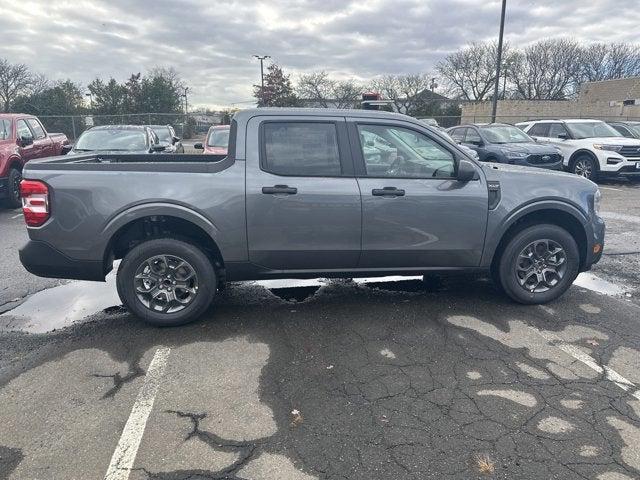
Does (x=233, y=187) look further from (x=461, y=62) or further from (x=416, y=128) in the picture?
(x=461, y=62)

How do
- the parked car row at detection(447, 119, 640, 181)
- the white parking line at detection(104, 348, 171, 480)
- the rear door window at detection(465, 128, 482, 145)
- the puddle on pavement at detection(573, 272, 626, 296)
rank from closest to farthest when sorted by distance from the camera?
the white parking line at detection(104, 348, 171, 480) < the puddle on pavement at detection(573, 272, 626, 296) < the parked car row at detection(447, 119, 640, 181) < the rear door window at detection(465, 128, 482, 145)

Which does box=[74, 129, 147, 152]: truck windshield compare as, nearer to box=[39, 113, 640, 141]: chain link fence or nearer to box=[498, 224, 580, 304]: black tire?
box=[498, 224, 580, 304]: black tire

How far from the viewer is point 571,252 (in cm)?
465

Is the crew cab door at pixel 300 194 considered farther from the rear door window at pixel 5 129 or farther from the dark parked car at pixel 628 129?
the dark parked car at pixel 628 129

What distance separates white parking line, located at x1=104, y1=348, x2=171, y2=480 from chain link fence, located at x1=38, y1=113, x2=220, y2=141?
1052 inches

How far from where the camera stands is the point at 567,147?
13953 millimetres

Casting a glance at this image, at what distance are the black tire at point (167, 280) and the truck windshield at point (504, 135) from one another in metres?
11.4

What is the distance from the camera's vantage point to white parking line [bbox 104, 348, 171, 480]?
252 centimetres

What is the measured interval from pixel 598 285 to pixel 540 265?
138cm

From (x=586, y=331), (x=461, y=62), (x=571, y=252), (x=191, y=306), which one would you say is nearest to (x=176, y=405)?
(x=191, y=306)

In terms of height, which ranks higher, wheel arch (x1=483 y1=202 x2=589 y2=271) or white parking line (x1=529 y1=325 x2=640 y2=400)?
wheel arch (x1=483 y1=202 x2=589 y2=271)

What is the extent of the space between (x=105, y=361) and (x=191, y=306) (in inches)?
32.1

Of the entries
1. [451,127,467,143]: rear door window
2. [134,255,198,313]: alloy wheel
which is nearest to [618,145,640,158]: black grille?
[451,127,467,143]: rear door window

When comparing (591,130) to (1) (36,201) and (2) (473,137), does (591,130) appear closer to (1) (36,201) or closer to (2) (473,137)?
(2) (473,137)
